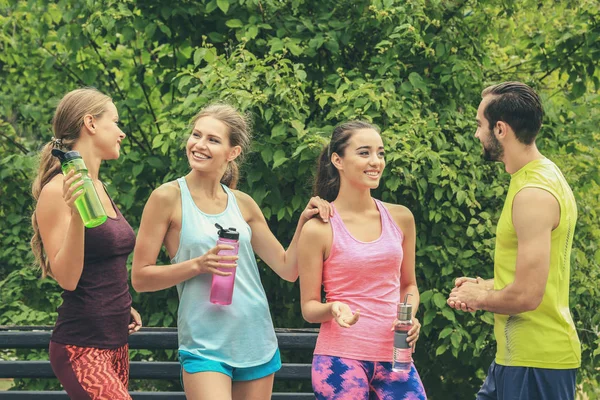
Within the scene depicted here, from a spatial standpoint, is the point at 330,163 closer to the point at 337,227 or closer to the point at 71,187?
the point at 337,227

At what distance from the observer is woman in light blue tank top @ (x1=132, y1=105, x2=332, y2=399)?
3898 mm

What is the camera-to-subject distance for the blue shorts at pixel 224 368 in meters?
3.89

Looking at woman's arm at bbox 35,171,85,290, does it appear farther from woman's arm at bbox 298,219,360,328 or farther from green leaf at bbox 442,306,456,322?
green leaf at bbox 442,306,456,322

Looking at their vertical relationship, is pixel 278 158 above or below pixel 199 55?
below

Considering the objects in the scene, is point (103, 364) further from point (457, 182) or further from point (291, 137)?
point (457, 182)

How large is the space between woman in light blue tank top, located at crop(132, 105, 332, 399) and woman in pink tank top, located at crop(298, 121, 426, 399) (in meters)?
0.15

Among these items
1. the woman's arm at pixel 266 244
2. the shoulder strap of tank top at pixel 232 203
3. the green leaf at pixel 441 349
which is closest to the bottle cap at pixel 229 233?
the shoulder strap of tank top at pixel 232 203

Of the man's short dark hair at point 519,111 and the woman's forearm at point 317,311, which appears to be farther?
the woman's forearm at point 317,311

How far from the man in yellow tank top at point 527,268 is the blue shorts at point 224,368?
0.85 m

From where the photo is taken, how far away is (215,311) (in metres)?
3.96

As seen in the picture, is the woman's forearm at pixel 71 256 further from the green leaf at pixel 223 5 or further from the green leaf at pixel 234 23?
the green leaf at pixel 234 23

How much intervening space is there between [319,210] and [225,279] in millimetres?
494

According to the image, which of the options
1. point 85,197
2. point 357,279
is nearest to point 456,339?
point 357,279

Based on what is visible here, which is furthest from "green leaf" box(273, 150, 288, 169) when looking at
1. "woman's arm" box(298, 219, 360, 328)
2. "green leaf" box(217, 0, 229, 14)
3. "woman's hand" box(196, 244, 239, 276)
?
"woman's hand" box(196, 244, 239, 276)
